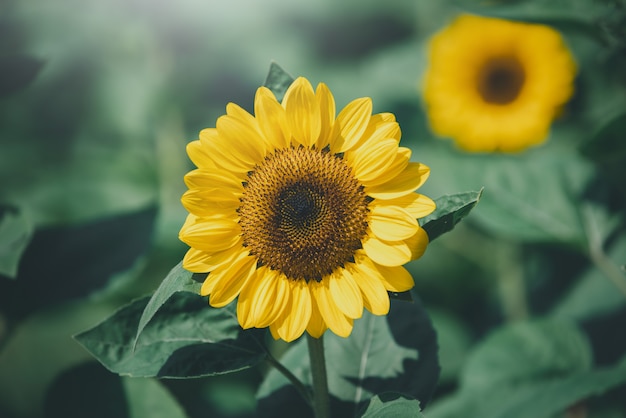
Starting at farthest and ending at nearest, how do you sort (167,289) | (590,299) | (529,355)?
(590,299), (529,355), (167,289)

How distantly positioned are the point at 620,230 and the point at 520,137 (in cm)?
→ 34

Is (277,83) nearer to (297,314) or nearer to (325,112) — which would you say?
(325,112)

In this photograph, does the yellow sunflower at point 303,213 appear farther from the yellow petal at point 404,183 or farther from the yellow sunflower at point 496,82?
the yellow sunflower at point 496,82

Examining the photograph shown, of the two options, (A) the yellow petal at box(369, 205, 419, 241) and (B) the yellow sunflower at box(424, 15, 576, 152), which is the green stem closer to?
(A) the yellow petal at box(369, 205, 419, 241)

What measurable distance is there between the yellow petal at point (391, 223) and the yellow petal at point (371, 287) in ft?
0.13

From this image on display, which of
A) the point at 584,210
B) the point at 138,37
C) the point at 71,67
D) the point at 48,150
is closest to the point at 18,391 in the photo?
the point at 48,150

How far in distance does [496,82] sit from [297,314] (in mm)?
1334

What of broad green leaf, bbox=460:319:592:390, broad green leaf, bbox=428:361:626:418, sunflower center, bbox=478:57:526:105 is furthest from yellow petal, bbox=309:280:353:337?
sunflower center, bbox=478:57:526:105

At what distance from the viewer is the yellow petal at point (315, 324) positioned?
0.71 meters

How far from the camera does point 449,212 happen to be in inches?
27.3

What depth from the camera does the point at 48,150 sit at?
172cm

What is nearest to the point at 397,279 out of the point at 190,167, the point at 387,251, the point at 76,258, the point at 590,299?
the point at 387,251

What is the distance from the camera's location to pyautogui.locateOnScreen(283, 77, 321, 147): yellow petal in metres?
0.73

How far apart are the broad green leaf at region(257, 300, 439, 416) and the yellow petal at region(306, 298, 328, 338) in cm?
18
